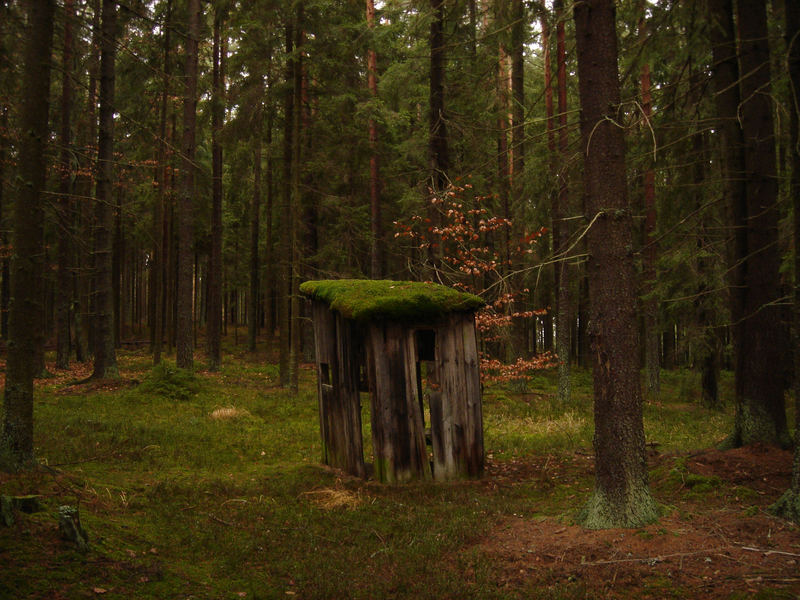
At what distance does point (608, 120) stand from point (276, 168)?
19315 mm

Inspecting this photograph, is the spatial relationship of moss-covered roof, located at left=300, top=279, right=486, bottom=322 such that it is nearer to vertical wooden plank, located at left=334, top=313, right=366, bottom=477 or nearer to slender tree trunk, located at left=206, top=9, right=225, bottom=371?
vertical wooden plank, located at left=334, top=313, right=366, bottom=477

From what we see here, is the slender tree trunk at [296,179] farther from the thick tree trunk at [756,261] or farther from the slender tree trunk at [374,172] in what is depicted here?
the thick tree trunk at [756,261]

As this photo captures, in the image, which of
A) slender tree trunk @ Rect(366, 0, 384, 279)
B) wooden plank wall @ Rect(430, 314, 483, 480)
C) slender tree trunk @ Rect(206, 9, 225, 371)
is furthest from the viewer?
slender tree trunk @ Rect(206, 9, 225, 371)

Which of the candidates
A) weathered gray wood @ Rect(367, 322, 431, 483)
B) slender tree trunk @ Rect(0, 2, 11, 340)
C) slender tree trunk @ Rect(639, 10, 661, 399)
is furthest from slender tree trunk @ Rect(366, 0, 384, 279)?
weathered gray wood @ Rect(367, 322, 431, 483)

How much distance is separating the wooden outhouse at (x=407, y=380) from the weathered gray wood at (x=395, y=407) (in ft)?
0.05

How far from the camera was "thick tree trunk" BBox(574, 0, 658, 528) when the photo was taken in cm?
606

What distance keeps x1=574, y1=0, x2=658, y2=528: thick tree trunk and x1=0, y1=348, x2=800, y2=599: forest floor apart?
1.21ft

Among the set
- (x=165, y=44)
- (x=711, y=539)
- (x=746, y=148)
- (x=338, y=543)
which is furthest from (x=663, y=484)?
A: (x=165, y=44)

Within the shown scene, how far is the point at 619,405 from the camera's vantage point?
6070mm

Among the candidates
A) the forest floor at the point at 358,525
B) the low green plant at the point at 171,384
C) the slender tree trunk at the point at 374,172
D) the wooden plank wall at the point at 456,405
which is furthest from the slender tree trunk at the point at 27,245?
the slender tree trunk at the point at 374,172

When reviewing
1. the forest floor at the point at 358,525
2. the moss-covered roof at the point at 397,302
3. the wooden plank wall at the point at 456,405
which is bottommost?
the forest floor at the point at 358,525

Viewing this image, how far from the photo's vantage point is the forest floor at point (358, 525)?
4.84m

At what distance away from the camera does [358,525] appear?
7020mm

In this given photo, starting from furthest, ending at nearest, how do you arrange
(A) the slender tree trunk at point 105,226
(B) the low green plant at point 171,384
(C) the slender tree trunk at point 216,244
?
(C) the slender tree trunk at point 216,244 < (A) the slender tree trunk at point 105,226 < (B) the low green plant at point 171,384
